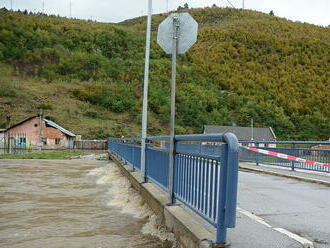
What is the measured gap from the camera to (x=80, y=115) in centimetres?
6988

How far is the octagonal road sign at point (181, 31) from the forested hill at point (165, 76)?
55.2 m

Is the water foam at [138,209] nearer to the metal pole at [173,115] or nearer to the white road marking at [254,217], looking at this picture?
the metal pole at [173,115]

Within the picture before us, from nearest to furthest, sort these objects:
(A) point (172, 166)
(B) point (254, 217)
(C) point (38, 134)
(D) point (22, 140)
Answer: (A) point (172, 166) → (B) point (254, 217) → (C) point (38, 134) → (D) point (22, 140)

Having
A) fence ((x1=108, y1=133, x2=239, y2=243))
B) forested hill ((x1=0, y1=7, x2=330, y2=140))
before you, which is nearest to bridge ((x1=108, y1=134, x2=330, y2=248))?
fence ((x1=108, y1=133, x2=239, y2=243))

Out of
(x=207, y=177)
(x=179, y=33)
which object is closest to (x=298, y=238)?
(x=207, y=177)

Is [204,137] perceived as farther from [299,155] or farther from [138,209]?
[299,155]

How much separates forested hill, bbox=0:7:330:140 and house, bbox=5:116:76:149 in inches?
237

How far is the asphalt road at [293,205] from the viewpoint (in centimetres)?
562

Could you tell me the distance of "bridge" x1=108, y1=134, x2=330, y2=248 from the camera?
4.17 meters

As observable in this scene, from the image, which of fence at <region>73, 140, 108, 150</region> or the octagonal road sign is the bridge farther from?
fence at <region>73, 140, 108, 150</region>

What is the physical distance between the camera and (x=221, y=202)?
4.16 m

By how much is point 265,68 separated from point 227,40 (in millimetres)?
16574

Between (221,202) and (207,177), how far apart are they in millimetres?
584

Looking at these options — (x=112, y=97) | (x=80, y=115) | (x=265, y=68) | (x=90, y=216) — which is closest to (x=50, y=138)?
(x=80, y=115)
